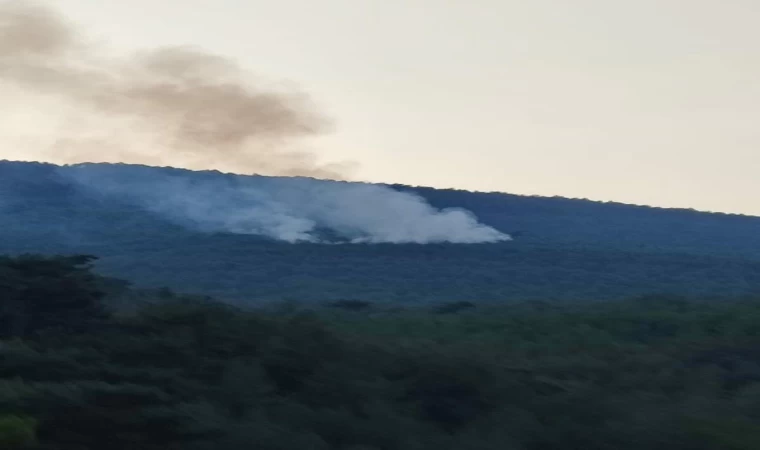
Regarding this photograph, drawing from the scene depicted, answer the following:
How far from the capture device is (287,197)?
47.4 metres

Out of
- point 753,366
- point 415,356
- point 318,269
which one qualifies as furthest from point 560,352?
point 318,269

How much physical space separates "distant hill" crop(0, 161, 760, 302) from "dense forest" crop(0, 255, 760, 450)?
14.2 m

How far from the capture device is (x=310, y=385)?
13.4 m

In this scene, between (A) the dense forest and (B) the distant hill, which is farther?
(B) the distant hill

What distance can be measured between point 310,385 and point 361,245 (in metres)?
29.3

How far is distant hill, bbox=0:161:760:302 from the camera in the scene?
121ft

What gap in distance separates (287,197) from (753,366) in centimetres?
3018

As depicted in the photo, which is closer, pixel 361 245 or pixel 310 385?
pixel 310 385

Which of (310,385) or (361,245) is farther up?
(361,245)

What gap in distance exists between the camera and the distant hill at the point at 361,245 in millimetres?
36906

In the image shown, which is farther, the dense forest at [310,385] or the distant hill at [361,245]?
the distant hill at [361,245]

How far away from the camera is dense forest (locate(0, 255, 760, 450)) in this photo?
10383 millimetres

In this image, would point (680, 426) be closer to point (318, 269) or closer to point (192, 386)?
point (192, 386)

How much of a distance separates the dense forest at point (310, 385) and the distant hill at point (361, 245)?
14.2m
